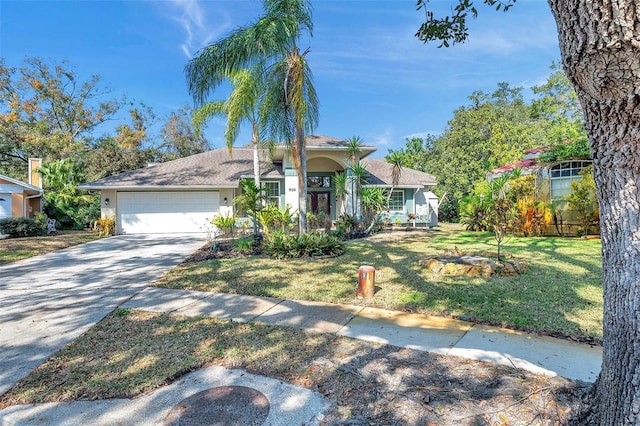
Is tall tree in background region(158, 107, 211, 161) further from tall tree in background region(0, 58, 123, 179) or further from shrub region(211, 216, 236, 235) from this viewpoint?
shrub region(211, 216, 236, 235)

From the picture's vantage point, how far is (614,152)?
5.81 feet

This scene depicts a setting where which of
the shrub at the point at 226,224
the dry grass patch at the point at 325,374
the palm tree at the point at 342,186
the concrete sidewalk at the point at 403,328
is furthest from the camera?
the palm tree at the point at 342,186

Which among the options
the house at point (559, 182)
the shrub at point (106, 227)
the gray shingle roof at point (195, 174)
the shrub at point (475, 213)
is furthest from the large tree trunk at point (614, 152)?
the shrub at point (106, 227)

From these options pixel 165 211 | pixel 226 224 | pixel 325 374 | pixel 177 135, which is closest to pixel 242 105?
pixel 226 224

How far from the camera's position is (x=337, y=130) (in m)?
21.6

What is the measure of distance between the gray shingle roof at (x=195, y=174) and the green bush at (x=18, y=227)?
2.66 m

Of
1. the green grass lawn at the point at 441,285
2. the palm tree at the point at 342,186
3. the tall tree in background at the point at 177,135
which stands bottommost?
the green grass lawn at the point at 441,285

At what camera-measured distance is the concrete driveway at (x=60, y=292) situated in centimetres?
387

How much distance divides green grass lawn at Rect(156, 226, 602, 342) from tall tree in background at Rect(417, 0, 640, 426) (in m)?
2.36

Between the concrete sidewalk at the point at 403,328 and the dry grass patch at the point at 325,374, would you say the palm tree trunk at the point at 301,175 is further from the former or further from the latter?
the dry grass patch at the point at 325,374

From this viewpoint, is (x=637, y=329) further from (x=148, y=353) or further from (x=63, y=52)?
(x=63, y=52)

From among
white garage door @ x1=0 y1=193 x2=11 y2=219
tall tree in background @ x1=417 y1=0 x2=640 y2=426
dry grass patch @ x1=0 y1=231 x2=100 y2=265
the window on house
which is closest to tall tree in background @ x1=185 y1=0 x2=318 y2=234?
dry grass patch @ x1=0 y1=231 x2=100 y2=265

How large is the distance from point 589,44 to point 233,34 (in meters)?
11.7

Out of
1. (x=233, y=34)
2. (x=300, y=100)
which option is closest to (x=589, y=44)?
(x=300, y=100)
